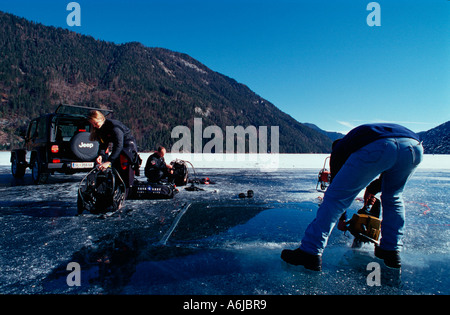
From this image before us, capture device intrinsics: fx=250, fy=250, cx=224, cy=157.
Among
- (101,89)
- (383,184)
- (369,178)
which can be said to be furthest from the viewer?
(101,89)

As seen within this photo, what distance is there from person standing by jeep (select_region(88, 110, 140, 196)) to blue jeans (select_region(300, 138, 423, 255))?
2.95 metres

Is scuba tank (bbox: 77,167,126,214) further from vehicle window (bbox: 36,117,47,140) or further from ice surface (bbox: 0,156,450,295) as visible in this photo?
vehicle window (bbox: 36,117,47,140)

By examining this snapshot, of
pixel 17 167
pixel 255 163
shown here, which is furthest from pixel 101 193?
pixel 255 163

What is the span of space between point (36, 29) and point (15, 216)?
19986 cm

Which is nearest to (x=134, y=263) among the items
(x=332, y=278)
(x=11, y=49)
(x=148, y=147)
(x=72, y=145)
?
(x=332, y=278)

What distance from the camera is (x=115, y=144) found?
3.76 m

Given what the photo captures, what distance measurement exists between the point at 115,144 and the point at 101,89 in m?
134

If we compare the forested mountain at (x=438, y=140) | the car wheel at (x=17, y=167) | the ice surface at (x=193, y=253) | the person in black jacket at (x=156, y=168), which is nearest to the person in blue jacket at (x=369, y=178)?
the ice surface at (x=193, y=253)

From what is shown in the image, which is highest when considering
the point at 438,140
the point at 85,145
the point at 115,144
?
the point at 438,140

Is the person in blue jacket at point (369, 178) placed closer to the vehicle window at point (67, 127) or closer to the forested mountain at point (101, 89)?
the vehicle window at point (67, 127)

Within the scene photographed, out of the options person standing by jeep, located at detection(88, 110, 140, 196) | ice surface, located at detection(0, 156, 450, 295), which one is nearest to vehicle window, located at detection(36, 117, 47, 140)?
ice surface, located at detection(0, 156, 450, 295)

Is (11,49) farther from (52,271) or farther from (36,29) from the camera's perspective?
(52,271)

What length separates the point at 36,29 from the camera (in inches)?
5930

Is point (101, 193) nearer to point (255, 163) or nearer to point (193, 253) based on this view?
point (193, 253)
